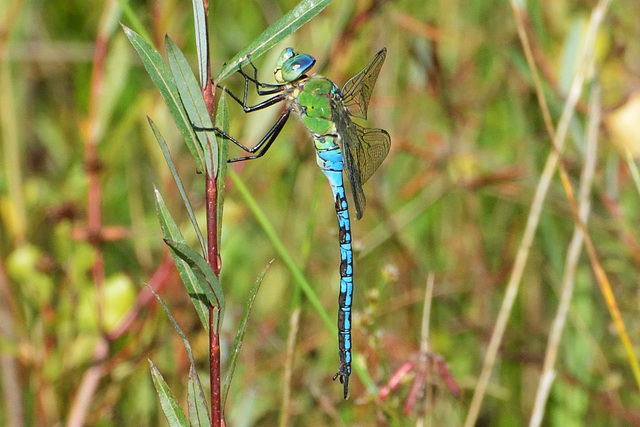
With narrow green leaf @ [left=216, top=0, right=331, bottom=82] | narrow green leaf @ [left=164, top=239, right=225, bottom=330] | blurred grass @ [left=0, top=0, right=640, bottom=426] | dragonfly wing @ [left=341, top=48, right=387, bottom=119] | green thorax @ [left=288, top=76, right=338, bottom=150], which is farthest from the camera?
blurred grass @ [left=0, top=0, right=640, bottom=426]

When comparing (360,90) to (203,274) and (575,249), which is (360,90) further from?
(203,274)

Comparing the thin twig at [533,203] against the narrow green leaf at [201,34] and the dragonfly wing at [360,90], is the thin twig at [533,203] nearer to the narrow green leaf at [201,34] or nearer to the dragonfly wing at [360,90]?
the dragonfly wing at [360,90]

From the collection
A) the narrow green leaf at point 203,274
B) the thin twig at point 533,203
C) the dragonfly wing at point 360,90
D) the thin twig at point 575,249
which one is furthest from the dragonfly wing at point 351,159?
the narrow green leaf at point 203,274

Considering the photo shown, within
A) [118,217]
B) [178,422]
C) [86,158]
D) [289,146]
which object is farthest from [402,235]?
[178,422]

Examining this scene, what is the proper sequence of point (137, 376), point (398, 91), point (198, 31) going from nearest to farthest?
point (198, 31) < point (137, 376) < point (398, 91)

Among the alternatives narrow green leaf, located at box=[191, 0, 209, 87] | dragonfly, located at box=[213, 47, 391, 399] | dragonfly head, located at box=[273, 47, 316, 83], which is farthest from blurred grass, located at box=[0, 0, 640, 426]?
narrow green leaf, located at box=[191, 0, 209, 87]

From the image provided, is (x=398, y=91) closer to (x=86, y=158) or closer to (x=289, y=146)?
(x=289, y=146)

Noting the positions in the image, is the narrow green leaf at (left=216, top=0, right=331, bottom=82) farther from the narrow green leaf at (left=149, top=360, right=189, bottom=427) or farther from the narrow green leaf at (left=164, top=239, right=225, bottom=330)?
the narrow green leaf at (left=149, top=360, right=189, bottom=427)
